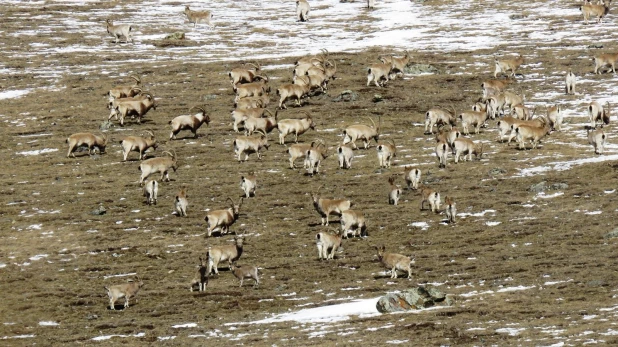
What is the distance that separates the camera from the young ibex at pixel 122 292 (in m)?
24.1

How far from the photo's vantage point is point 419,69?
55.4 m

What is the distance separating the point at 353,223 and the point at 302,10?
50302 mm

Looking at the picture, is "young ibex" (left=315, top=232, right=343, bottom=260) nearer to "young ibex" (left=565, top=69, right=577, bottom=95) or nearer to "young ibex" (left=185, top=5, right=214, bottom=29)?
"young ibex" (left=565, top=69, right=577, bottom=95)

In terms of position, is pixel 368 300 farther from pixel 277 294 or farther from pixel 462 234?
pixel 462 234

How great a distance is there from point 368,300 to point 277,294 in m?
2.37

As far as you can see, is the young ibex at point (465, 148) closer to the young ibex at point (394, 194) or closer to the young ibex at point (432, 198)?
the young ibex at point (394, 194)

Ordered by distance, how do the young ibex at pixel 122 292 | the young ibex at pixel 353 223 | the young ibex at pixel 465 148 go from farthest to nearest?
1. the young ibex at pixel 465 148
2. the young ibex at pixel 353 223
3. the young ibex at pixel 122 292

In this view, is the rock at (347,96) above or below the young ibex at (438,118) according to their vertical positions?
above

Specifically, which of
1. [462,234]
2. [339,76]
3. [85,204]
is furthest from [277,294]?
[339,76]

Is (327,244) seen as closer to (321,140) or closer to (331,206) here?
(331,206)

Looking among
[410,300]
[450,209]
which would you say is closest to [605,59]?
[450,209]

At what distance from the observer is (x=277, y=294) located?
24.5 metres

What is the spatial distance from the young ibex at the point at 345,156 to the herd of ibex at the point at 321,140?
0.15ft

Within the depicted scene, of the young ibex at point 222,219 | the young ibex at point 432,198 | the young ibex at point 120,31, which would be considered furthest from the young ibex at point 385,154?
the young ibex at point 120,31
